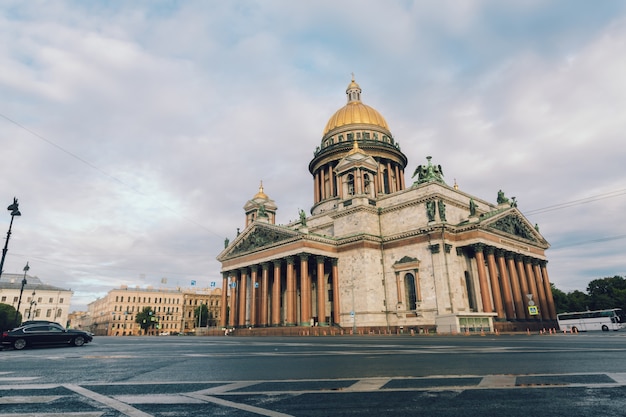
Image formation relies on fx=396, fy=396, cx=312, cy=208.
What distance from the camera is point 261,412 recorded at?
13.6ft

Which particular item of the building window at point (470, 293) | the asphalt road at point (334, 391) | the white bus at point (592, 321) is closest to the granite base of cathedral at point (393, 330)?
the building window at point (470, 293)

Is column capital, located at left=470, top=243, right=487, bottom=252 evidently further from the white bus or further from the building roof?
the building roof

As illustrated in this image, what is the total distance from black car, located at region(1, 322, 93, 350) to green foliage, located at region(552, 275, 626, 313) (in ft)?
273

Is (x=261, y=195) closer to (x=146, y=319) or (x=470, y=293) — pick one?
(x=470, y=293)

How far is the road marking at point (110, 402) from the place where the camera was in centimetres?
424

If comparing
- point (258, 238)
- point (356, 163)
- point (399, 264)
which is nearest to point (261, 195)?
point (258, 238)

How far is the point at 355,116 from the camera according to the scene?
212ft

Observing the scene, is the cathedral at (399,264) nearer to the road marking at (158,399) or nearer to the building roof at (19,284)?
the road marking at (158,399)

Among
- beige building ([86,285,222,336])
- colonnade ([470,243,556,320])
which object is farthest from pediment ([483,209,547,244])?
beige building ([86,285,222,336])

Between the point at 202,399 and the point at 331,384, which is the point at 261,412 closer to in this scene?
the point at 202,399

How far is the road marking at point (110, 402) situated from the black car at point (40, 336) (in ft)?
57.8

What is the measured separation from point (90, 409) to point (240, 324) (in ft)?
162

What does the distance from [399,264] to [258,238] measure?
18.4 meters

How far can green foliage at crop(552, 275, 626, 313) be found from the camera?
73.8 meters
